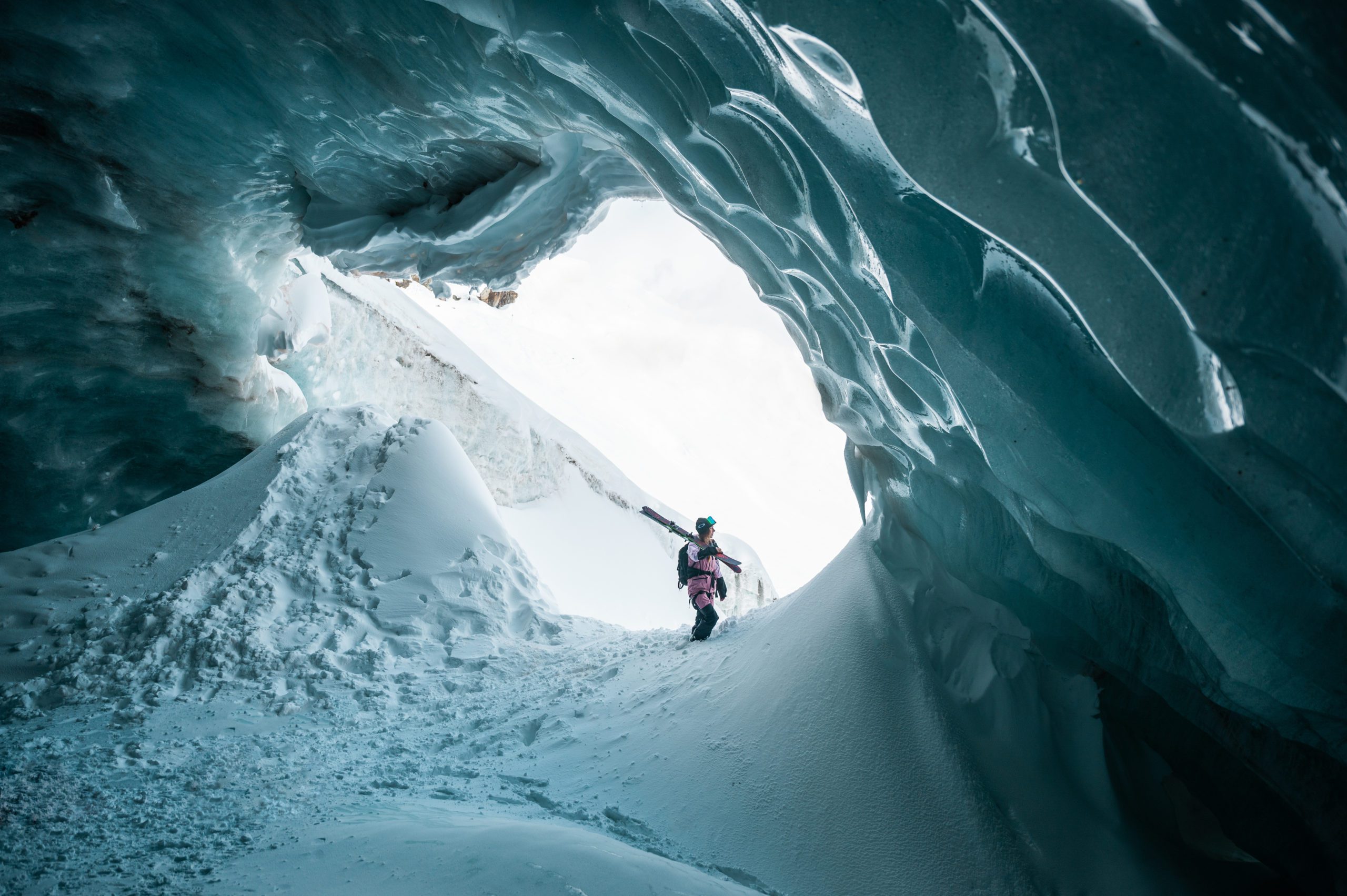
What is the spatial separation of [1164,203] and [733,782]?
96.1 inches

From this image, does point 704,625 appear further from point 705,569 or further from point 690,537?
point 690,537

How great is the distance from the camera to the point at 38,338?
15.4 feet

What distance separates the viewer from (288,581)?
4.47 meters

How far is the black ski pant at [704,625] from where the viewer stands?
4.34 m

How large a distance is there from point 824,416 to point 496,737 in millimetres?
2541

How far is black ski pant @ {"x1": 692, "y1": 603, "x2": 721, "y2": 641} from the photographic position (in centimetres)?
434

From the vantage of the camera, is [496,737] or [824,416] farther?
[824,416]

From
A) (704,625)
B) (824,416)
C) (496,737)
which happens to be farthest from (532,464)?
(496,737)

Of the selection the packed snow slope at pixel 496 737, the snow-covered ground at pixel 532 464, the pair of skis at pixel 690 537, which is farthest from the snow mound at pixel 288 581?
the snow-covered ground at pixel 532 464

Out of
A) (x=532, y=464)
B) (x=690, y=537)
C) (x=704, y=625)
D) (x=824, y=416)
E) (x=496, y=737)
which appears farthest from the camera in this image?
(x=532, y=464)

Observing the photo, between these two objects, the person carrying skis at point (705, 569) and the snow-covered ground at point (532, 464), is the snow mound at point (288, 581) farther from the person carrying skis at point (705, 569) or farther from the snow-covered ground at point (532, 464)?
the snow-covered ground at point (532, 464)

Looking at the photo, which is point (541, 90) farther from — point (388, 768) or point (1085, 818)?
point (1085, 818)

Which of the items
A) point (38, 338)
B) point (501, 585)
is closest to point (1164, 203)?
point (501, 585)

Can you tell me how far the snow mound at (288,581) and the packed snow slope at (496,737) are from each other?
0.07 feet
